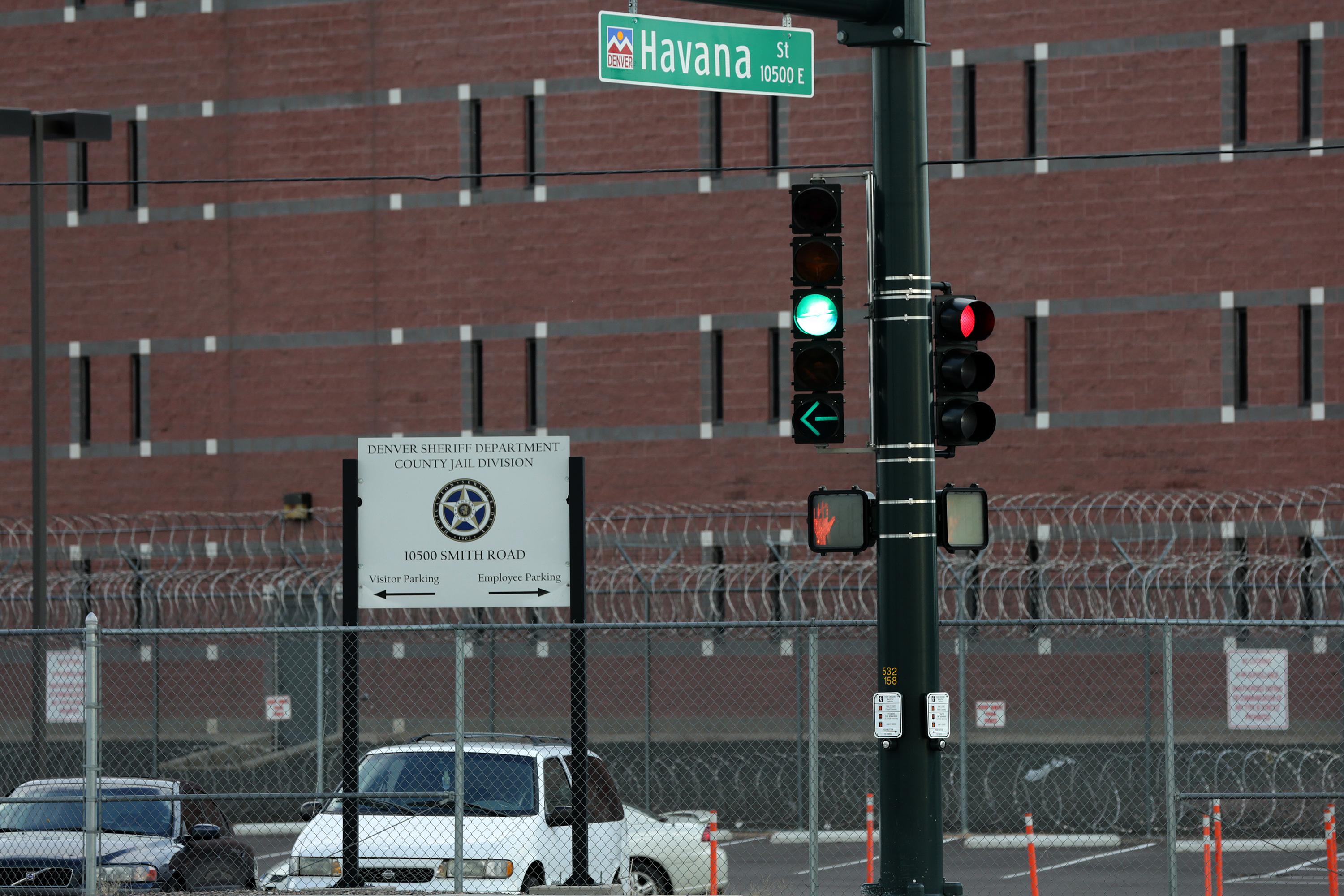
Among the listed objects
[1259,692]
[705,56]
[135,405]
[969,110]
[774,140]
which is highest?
[969,110]

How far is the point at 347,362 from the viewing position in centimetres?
3522

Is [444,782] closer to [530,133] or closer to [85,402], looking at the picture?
[530,133]

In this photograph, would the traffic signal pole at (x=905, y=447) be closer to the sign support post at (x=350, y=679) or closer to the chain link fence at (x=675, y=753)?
the chain link fence at (x=675, y=753)

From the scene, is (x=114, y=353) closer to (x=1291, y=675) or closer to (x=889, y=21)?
(x=1291, y=675)

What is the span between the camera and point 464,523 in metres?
13.7

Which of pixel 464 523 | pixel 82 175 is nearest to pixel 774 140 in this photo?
pixel 82 175

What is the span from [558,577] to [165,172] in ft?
83.7

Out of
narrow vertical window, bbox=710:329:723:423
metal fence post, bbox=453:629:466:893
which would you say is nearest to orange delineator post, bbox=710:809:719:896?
metal fence post, bbox=453:629:466:893

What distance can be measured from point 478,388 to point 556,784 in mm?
20743

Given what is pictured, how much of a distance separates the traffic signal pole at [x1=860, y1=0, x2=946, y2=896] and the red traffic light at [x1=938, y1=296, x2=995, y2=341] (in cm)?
12

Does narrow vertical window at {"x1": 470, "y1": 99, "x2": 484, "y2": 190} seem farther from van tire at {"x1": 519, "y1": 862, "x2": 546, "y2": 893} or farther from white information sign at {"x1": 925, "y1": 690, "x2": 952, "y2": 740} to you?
white information sign at {"x1": 925, "y1": 690, "x2": 952, "y2": 740}

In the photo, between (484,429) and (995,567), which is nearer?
(995,567)

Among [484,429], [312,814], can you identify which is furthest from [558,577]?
[484,429]

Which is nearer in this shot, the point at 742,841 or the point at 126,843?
the point at 126,843
